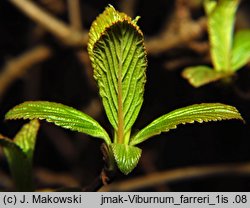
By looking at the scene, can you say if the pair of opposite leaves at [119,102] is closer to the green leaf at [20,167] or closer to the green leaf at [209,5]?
the green leaf at [20,167]

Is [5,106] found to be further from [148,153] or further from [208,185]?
[208,185]

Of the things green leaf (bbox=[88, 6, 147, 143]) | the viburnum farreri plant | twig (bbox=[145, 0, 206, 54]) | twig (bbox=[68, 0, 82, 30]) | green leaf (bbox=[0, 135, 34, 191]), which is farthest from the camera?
twig (bbox=[68, 0, 82, 30])

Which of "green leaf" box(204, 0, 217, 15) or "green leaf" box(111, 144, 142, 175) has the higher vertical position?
"green leaf" box(204, 0, 217, 15)

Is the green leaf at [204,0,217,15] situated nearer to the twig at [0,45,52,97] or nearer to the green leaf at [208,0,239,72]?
the green leaf at [208,0,239,72]

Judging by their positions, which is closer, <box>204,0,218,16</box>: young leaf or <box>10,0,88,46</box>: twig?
<box>204,0,218,16</box>: young leaf

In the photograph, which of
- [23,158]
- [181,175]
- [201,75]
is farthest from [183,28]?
[23,158]

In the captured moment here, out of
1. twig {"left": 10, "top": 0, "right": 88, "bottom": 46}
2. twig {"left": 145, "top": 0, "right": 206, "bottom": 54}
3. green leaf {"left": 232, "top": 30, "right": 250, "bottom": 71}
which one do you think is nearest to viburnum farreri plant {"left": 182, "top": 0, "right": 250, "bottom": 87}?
green leaf {"left": 232, "top": 30, "right": 250, "bottom": 71}

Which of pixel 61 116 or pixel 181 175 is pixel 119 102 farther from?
pixel 181 175
